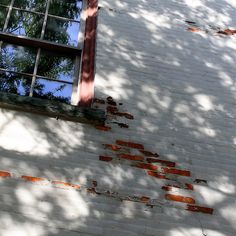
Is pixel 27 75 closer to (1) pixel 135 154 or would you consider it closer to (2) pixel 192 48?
(1) pixel 135 154

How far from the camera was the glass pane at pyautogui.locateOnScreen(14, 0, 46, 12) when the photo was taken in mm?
5617

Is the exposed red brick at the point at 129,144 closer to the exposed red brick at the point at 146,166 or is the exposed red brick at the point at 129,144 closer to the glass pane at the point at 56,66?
the exposed red brick at the point at 146,166

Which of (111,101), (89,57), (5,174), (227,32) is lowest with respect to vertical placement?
(5,174)

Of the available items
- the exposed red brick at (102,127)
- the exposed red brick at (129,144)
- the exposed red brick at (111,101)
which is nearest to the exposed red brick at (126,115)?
the exposed red brick at (111,101)

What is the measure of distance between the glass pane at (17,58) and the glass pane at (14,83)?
101 mm

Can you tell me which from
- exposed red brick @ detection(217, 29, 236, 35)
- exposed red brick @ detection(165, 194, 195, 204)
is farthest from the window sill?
exposed red brick @ detection(217, 29, 236, 35)

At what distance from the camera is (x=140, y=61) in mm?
5113

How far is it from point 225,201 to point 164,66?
1854 millimetres

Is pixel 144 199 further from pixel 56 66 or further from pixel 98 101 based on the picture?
Answer: pixel 56 66

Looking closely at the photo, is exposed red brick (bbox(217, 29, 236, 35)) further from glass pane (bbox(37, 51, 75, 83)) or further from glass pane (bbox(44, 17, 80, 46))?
glass pane (bbox(37, 51, 75, 83))

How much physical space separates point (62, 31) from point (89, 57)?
73cm

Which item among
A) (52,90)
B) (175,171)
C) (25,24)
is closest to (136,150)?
(175,171)

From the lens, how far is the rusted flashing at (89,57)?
456 cm

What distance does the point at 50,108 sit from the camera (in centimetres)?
416
